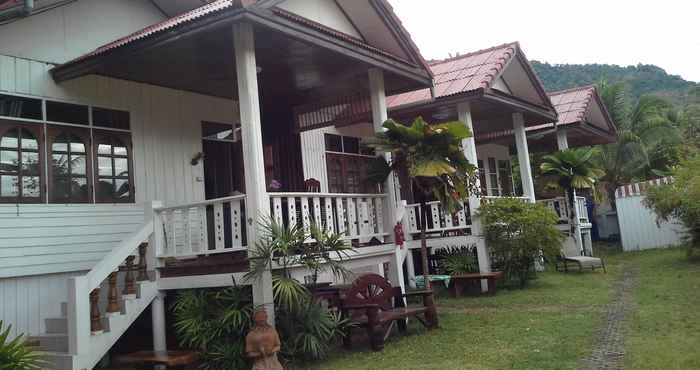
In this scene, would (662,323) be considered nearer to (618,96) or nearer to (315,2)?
(315,2)

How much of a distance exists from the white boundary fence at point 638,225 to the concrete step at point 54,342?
1819 centimetres

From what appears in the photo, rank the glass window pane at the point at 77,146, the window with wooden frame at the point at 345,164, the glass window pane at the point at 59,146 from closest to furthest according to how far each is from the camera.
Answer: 1. the glass window pane at the point at 59,146
2. the glass window pane at the point at 77,146
3. the window with wooden frame at the point at 345,164

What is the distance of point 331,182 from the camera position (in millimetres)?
12984

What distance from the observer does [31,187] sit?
7.81m

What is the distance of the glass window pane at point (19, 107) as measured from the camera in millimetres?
7727

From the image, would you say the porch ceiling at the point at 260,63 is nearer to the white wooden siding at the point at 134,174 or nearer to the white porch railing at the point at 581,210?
the white wooden siding at the point at 134,174

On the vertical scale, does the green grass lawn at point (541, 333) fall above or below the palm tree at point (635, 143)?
below

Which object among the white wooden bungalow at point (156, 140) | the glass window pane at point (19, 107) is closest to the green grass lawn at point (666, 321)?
the white wooden bungalow at point (156, 140)

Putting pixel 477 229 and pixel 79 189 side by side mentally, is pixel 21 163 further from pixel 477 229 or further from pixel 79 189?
pixel 477 229

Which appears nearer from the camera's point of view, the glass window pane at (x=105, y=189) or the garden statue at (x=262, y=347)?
the garden statue at (x=262, y=347)

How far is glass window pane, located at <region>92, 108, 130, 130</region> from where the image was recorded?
8.66 metres

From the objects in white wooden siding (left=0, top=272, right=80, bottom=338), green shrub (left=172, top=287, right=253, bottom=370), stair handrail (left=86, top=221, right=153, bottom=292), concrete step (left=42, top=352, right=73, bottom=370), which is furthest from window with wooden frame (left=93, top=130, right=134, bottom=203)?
concrete step (left=42, top=352, right=73, bottom=370)

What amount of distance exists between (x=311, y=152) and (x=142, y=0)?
14.5ft

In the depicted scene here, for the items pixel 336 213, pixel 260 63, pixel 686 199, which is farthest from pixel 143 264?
pixel 686 199
